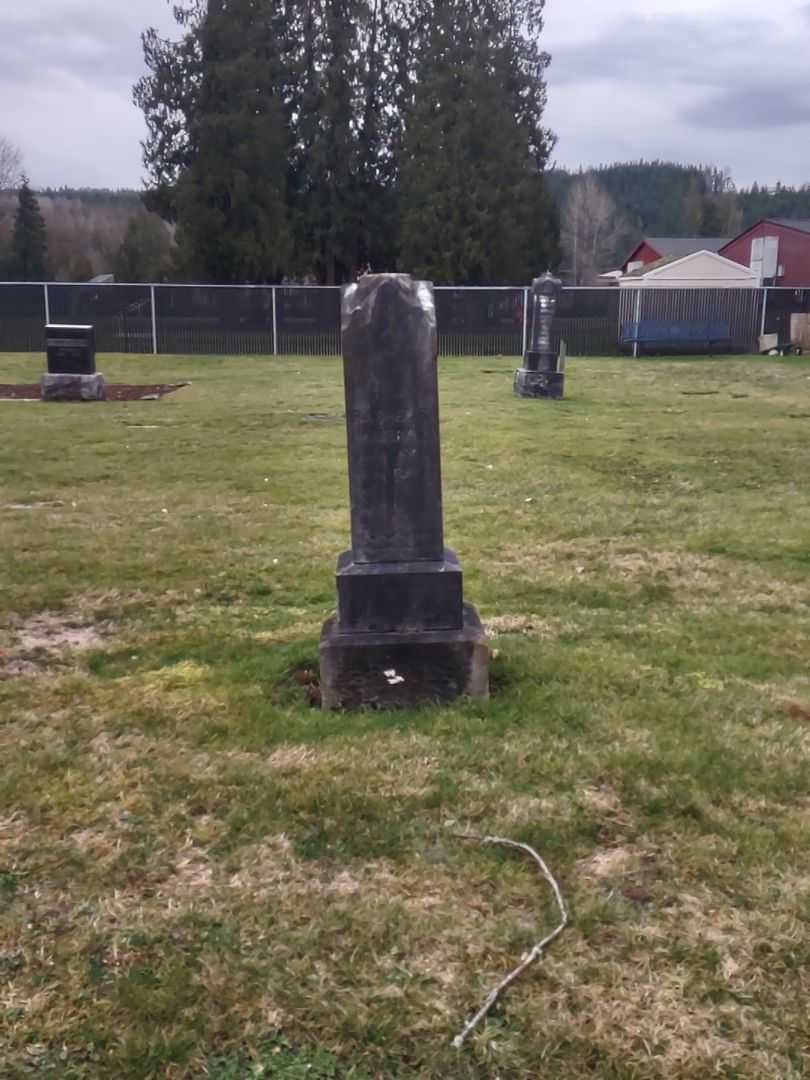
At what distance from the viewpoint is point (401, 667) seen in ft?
13.0

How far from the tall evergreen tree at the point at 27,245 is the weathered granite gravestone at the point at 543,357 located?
130 feet

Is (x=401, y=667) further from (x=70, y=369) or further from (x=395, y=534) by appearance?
(x=70, y=369)

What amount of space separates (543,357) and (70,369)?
25.3 ft

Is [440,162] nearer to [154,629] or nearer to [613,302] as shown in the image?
[613,302]

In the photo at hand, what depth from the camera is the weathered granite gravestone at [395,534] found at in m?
3.88

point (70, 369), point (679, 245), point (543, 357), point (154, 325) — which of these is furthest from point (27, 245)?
point (679, 245)

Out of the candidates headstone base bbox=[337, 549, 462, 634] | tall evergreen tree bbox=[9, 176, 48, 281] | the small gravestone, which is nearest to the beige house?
tall evergreen tree bbox=[9, 176, 48, 281]

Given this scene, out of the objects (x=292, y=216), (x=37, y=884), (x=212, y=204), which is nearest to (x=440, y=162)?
(x=292, y=216)

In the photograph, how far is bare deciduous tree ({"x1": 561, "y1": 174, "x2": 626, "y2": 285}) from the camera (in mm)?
93188

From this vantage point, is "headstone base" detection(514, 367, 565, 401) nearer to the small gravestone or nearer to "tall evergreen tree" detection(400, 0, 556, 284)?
the small gravestone

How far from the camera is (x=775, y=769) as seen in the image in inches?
135

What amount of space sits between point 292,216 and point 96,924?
3583cm

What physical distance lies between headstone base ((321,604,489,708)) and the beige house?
52.5 meters

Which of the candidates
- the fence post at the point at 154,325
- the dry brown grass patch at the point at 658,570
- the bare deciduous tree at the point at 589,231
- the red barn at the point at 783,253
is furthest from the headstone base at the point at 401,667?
the bare deciduous tree at the point at 589,231
